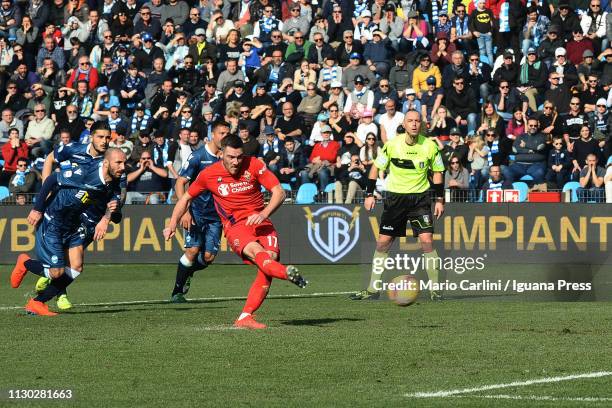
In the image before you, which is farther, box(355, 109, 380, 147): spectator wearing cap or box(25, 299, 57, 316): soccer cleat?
box(355, 109, 380, 147): spectator wearing cap

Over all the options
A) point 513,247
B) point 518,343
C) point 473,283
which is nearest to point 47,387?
point 518,343

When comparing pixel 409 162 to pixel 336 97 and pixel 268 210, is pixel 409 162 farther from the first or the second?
pixel 336 97

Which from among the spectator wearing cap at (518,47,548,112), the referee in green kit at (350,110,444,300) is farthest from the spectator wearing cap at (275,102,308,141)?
the referee in green kit at (350,110,444,300)

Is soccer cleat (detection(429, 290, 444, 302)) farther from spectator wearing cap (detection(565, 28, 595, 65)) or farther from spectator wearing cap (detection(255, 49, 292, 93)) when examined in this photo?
spectator wearing cap (detection(255, 49, 292, 93))

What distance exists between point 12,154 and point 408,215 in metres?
15.4

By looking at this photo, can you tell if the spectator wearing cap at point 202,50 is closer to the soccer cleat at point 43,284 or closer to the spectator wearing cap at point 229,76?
the spectator wearing cap at point 229,76

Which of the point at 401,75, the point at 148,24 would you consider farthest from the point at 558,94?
the point at 148,24

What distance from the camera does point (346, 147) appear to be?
88.4ft

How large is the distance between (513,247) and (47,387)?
1582 centimetres

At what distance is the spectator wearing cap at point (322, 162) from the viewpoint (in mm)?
26344

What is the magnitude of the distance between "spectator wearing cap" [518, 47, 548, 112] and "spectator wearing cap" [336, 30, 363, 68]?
13.7 ft

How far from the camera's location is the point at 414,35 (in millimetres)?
29688

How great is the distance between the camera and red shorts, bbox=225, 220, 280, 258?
1288cm

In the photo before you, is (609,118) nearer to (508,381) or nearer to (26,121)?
(26,121)
